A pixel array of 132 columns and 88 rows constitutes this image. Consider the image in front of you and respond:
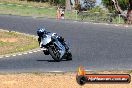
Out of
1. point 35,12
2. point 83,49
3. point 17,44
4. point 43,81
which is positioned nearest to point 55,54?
point 43,81

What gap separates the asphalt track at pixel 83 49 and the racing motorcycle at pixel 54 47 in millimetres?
315

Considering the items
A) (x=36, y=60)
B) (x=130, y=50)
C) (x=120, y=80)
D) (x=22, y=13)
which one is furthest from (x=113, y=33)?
(x=120, y=80)

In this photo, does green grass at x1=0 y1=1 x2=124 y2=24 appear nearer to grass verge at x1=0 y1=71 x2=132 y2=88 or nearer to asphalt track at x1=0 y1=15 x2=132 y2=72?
asphalt track at x1=0 y1=15 x2=132 y2=72

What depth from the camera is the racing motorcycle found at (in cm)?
1891

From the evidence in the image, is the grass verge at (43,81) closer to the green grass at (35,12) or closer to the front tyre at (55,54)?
the front tyre at (55,54)


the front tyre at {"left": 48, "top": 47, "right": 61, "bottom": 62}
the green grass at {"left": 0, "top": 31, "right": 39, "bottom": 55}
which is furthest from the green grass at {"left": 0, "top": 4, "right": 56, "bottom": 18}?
the front tyre at {"left": 48, "top": 47, "right": 61, "bottom": 62}

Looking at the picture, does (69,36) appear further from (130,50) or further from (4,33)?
(130,50)

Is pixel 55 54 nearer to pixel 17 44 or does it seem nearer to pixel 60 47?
pixel 60 47

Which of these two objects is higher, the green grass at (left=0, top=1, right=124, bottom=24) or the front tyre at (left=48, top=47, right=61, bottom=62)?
the front tyre at (left=48, top=47, right=61, bottom=62)

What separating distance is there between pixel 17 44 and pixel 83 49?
14.1 feet

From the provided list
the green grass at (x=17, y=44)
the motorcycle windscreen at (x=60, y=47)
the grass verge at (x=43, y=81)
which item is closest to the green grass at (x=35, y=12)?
the green grass at (x=17, y=44)

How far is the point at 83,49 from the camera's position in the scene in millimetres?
24531

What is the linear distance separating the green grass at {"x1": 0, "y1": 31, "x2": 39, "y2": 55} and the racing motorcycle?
413 centimetres

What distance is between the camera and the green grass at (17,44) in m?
24.0
